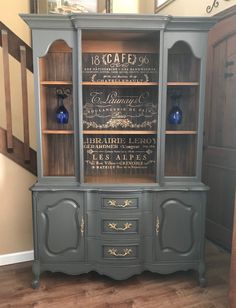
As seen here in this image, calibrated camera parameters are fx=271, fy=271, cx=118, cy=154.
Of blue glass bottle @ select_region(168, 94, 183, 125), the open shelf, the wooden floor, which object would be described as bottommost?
the wooden floor

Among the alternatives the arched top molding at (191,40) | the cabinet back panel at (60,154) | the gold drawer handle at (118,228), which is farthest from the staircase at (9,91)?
the arched top molding at (191,40)

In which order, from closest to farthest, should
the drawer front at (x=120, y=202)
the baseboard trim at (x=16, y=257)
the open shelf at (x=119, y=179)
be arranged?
the drawer front at (x=120, y=202) → the open shelf at (x=119, y=179) → the baseboard trim at (x=16, y=257)

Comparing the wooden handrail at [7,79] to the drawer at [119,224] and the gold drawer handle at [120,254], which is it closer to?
the drawer at [119,224]

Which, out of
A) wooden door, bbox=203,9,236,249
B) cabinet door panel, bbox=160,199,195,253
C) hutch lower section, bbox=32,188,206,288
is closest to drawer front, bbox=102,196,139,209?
hutch lower section, bbox=32,188,206,288

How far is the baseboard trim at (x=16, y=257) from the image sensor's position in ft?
7.76

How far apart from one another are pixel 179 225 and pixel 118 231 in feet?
1.53

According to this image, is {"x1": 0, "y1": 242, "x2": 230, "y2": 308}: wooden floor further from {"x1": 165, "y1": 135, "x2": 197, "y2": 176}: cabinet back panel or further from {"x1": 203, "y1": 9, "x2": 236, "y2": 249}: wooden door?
{"x1": 165, "y1": 135, "x2": 197, "y2": 176}: cabinet back panel

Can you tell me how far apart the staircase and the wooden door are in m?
1.72

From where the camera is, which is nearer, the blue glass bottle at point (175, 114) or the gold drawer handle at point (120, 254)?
the gold drawer handle at point (120, 254)

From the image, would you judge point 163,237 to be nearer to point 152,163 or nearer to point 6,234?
point 152,163

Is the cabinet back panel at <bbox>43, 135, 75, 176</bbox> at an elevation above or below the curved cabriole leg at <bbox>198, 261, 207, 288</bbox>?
above

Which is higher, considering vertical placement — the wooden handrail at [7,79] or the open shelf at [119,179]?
the wooden handrail at [7,79]

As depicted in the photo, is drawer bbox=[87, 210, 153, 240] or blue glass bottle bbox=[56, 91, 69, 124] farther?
blue glass bottle bbox=[56, 91, 69, 124]

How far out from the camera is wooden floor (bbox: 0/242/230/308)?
1897 mm
